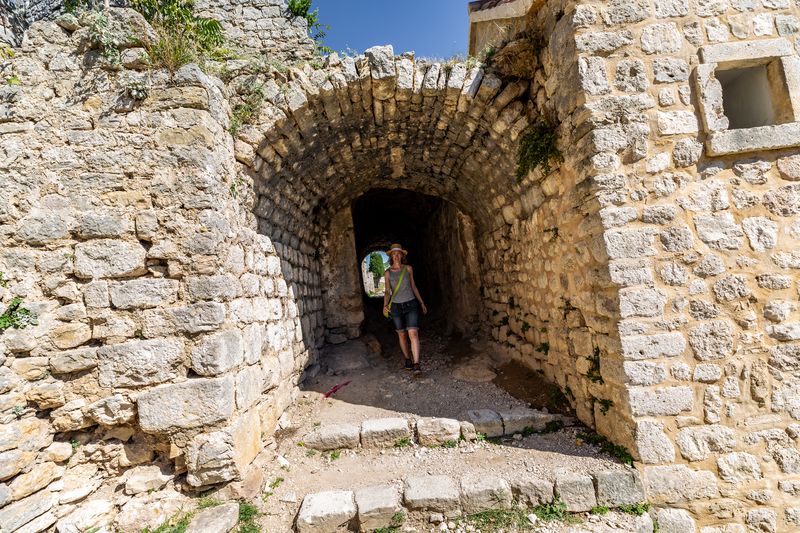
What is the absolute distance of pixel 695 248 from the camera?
9.14 ft

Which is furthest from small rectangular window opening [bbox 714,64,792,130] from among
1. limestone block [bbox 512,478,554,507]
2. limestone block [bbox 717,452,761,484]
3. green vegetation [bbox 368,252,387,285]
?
green vegetation [bbox 368,252,387,285]

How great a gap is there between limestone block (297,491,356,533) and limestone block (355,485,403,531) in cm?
7

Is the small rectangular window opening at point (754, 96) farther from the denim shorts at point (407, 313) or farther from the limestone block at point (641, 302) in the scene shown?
the denim shorts at point (407, 313)

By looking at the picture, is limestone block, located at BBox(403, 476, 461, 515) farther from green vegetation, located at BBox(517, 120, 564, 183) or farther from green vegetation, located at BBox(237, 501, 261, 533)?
green vegetation, located at BBox(517, 120, 564, 183)

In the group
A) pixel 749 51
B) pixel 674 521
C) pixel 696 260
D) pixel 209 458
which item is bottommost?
pixel 674 521

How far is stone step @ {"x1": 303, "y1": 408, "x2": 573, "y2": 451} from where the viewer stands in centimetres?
336

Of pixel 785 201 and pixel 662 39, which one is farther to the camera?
pixel 662 39

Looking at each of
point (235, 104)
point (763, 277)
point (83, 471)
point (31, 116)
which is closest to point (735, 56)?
point (763, 277)

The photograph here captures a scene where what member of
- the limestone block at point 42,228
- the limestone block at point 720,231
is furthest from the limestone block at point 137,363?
the limestone block at point 720,231

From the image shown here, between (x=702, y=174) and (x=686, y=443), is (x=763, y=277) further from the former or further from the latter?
(x=686, y=443)

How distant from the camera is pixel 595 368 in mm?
3092

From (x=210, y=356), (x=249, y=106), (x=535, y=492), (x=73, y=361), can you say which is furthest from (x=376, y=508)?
(x=249, y=106)

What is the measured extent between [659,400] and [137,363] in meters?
3.72

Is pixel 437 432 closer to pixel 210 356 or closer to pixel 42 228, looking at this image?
pixel 210 356
